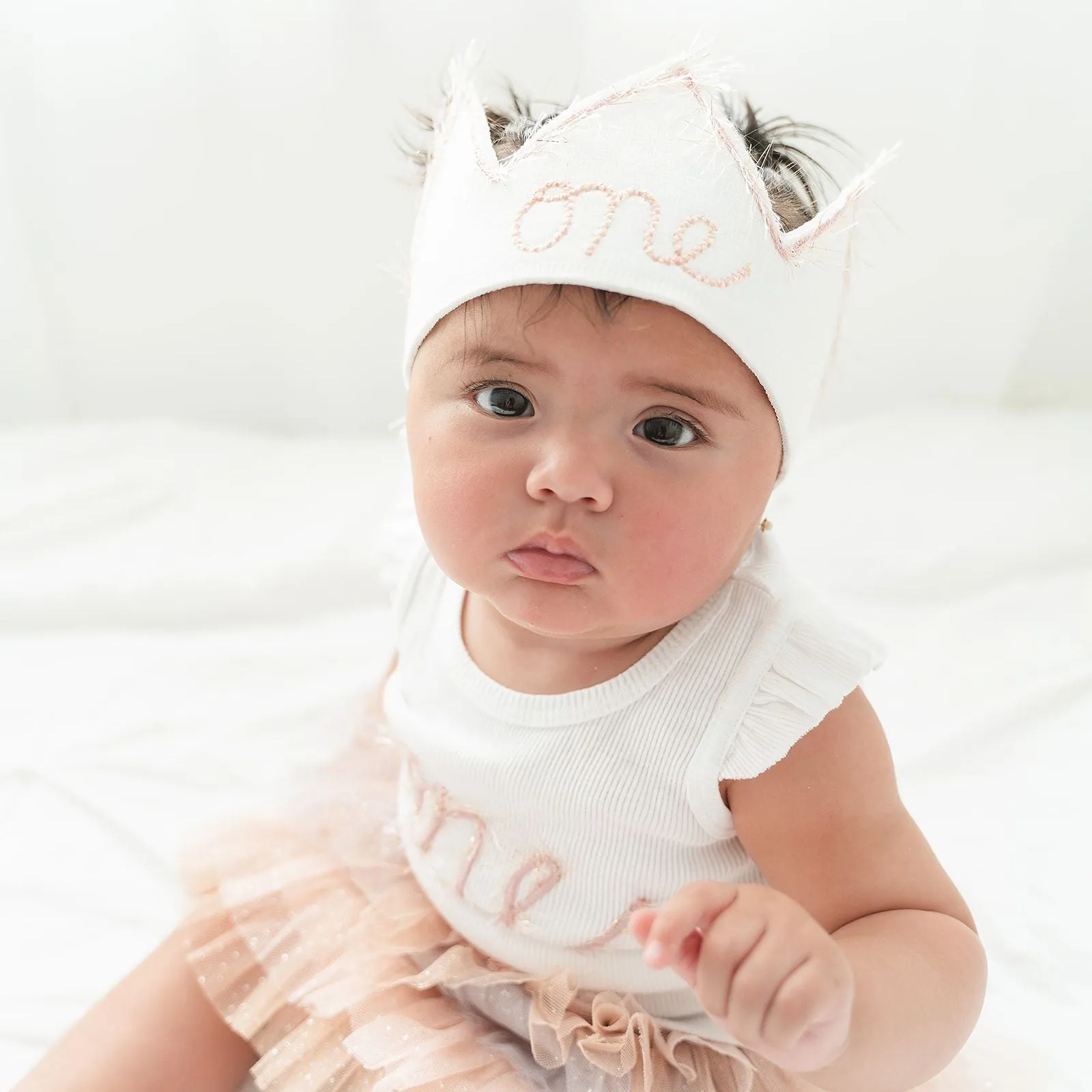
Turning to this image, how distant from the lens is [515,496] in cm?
71

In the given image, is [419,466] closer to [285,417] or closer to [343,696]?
[343,696]

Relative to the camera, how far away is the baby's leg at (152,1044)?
83 centimetres

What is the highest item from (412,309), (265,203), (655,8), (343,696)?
(655,8)

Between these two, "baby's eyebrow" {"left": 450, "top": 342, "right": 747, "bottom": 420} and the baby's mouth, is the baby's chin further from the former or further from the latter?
"baby's eyebrow" {"left": 450, "top": 342, "right": 747, "bottom": 420}

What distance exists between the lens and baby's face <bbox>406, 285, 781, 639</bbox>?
0.68 metres

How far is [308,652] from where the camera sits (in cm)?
131

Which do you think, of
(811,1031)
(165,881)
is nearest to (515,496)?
(811,1031)

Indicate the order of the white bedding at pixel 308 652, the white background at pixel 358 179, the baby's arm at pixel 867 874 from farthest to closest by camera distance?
the white background at pixel 358 179 < the white bedding at pixel 308 652 < the baby's arm at pixel 867 874

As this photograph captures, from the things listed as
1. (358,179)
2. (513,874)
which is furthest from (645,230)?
(358,179)

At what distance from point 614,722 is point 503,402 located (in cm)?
22

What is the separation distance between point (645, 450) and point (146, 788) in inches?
27.1

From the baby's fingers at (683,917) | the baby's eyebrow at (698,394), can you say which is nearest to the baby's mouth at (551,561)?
the baby's eyebrow at (698,394)

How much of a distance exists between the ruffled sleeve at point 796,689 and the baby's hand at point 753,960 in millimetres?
161

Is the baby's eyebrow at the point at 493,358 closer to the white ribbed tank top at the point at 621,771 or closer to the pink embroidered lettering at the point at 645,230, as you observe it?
the pink embroidered lettering at the point at 645,230
